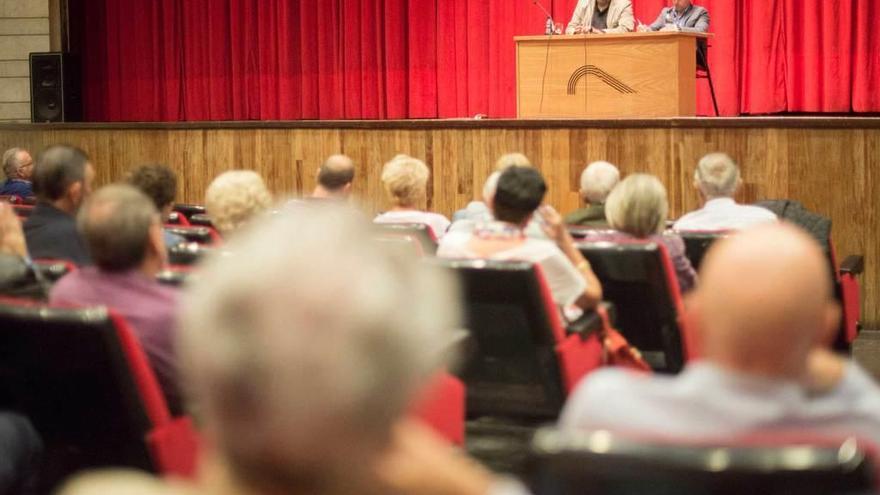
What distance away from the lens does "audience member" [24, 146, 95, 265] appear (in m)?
4.30

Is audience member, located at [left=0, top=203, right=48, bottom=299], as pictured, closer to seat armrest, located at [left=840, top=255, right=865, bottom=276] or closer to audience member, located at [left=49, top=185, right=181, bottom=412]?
audience member, located at [left=49, top=185, right=181, bottom=412]

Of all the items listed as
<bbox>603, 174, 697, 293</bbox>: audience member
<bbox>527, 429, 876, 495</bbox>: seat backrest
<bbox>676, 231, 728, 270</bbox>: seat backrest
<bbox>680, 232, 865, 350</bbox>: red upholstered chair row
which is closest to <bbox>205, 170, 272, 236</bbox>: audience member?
<bbox>603, 174, 697, 293</bbox>: audience member

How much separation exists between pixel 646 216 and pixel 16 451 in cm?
224

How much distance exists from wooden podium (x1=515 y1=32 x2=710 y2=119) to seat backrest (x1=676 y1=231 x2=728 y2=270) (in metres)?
3.68

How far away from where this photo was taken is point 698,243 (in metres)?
4.35

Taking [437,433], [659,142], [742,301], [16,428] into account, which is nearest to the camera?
[742,301]

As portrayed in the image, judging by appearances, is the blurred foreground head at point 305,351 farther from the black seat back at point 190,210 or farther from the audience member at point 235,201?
the black seat back at point 190,210

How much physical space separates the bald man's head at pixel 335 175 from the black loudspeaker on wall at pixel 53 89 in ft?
17.5

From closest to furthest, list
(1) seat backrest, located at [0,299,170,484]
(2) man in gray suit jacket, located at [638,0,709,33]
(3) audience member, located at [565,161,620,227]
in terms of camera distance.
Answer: (1) seat backrest, located at [0,299,170,484] < (3) audience member, located at [565,161,620,227] < (2) man in gray suit jacket, located at [638,0,709,33]

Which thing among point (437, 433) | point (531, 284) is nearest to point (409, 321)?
point (437, 433)

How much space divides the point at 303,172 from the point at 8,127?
2.61 metres

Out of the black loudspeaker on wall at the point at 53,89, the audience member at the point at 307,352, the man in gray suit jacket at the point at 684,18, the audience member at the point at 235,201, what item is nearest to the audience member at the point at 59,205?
the audience member at the point at 235,201

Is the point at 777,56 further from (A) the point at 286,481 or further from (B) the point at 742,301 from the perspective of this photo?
(A) the point at 286,481

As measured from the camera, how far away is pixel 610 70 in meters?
8.10
